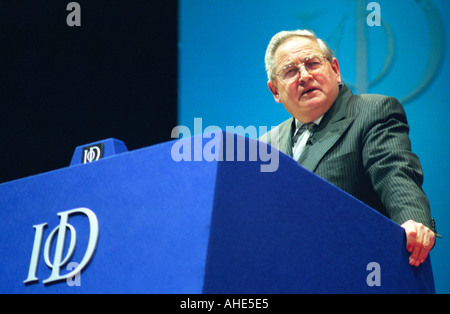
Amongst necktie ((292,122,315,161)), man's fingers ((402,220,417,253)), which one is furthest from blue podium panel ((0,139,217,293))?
necktie ((292,122,315,161))

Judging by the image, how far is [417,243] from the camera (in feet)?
3.42

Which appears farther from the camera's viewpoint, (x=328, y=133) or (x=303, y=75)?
(x=303, y=75)

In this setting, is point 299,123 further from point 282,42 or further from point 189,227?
point 189,227

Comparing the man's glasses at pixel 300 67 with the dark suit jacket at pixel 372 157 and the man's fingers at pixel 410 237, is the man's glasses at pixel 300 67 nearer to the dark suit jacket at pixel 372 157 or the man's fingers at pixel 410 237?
the dark suit jacket at pixel 372 157

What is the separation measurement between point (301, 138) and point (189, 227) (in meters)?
1.10

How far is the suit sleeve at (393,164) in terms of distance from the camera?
1196 millimetres

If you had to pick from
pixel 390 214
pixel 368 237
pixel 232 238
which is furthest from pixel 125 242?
pixel 390 214

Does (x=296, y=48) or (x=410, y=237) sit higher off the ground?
(x=296, y=48)

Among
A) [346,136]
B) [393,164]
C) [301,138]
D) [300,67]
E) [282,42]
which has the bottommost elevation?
[393,164]

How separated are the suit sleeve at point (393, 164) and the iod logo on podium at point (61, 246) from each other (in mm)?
712

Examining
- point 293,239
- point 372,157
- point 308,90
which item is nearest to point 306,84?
point 308,90

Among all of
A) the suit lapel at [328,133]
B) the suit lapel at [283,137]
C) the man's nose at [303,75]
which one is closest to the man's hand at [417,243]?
the suit lapel at [328,133]

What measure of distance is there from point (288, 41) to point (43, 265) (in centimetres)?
128

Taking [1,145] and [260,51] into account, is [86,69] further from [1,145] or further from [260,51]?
[260,51]
